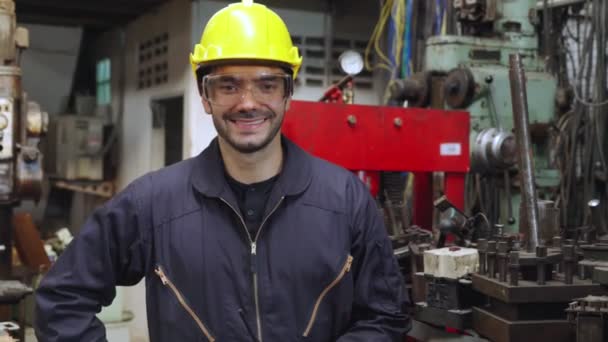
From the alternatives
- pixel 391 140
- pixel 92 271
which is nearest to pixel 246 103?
pixel 92 271

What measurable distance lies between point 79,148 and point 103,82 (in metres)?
0.61

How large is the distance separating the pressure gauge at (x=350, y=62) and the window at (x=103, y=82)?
8.74 feet

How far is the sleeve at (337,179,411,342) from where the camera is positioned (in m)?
1.56

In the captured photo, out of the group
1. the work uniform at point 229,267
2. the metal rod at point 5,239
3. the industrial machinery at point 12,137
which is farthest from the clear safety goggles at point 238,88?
the metal rod at point 5,239

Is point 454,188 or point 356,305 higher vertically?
point 454,188

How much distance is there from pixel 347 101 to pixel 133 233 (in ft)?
4.28

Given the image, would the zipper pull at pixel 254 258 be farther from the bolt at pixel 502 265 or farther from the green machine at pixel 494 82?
the green machine at pixel 494 82

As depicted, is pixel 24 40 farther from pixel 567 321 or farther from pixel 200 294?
pixel 567 321

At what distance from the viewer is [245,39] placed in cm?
156

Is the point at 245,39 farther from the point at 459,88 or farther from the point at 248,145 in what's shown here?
the point at 459,88

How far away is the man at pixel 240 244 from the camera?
1.51 metres

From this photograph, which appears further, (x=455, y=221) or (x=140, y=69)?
(x=140, y=69)

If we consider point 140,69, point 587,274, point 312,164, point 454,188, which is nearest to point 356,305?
point 312,164

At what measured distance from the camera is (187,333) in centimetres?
151
